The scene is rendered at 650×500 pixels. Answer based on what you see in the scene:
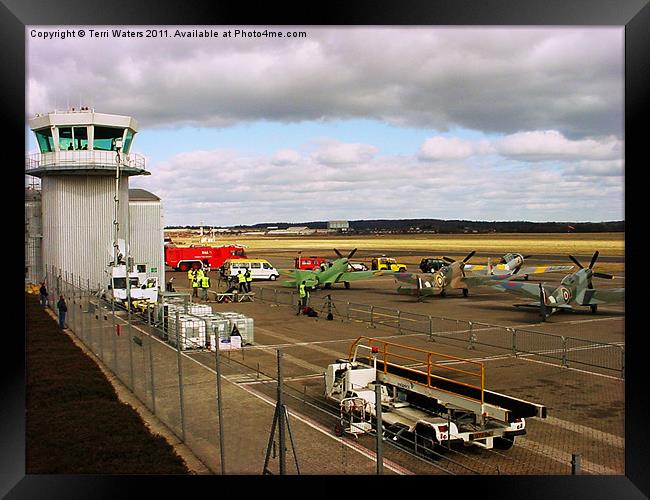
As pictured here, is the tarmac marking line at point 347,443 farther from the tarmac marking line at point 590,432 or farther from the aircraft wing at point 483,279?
the aircraft wing at point 483,279

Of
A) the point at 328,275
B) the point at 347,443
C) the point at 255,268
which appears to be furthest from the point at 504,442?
the point at 255,268

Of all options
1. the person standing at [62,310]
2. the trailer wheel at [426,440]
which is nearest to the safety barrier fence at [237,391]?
the trailer wheel at [426,440]

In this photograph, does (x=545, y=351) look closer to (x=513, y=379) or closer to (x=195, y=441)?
(x=513, y=379)

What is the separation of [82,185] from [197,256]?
25757 millimetres

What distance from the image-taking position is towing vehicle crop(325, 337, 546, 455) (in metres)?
9.09

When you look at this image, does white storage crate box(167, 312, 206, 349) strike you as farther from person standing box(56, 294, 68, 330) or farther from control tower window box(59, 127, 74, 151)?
control tower window box(59, 127, 74, 151)

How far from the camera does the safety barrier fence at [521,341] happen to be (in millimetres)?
15883

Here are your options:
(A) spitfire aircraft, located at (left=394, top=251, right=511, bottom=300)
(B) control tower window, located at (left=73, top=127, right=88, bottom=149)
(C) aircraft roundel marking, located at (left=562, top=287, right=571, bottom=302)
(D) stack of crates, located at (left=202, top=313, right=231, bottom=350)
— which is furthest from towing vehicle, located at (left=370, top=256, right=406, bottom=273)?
(D) stack of crates, located at (left=202, top=313, right=231, bottom=350)

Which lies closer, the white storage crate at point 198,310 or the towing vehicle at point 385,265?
the white storage crate at point 198,310

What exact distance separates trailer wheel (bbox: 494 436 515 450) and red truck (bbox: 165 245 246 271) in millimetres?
44567

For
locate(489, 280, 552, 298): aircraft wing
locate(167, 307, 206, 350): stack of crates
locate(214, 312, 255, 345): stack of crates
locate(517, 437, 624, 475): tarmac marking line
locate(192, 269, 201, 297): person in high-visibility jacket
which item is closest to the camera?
locate(517, 437, 624, 475): tarmac marking line

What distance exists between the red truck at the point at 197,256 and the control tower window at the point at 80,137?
80.6 ft

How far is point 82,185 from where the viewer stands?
29.2 metres
